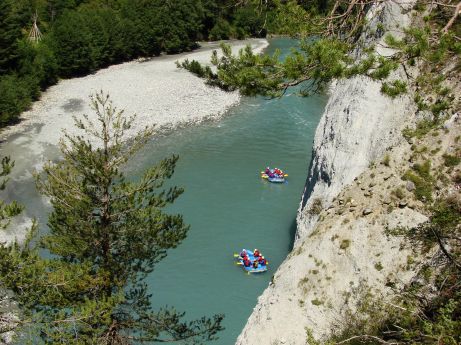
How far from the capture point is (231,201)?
31188mm

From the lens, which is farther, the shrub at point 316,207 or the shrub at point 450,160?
the shrub at point 316,207

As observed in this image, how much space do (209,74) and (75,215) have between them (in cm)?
632

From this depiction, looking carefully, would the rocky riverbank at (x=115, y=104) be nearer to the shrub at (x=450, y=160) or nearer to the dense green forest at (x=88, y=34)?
the dense green forest at (x=88, y=34)

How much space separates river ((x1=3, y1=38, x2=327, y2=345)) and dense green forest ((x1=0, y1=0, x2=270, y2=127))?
8719 mm

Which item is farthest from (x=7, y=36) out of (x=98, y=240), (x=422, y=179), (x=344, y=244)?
(x=422, y=179)

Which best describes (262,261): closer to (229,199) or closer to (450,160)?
(229,199)

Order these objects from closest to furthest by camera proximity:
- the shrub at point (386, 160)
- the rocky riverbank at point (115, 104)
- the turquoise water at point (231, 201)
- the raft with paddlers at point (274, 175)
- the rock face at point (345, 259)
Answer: the rock face at point (345, 259), the shrub at point (386, 160), the turquoise water at point (231, 201), the raft with paddlers at point (274, 175), the rocky riverbank at point (115, 104)

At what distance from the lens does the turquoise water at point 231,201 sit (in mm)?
23312

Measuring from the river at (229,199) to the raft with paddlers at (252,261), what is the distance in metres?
0.31

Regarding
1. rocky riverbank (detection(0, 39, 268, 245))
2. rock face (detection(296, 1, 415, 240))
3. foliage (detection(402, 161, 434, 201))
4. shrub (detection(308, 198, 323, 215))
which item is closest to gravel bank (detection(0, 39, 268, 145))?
rocky riverbank (detection(0, 39, 268, 245))

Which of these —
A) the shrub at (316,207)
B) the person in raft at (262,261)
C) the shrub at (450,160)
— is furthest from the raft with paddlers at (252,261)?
the shrub at (450,160)

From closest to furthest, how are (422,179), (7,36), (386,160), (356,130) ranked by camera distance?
(422,179), (386,160), (356,130), (7,36)

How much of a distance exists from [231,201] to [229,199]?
0.26m

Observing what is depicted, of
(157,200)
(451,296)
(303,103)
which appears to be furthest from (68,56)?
(451,296)
